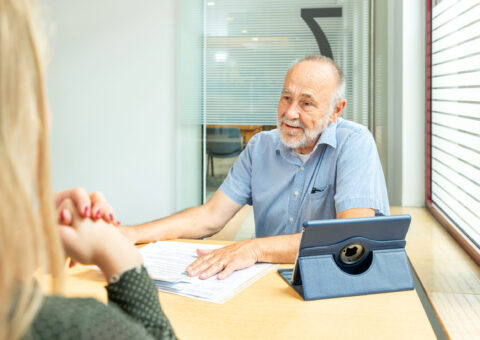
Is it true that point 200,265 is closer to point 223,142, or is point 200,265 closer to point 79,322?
point 79,322

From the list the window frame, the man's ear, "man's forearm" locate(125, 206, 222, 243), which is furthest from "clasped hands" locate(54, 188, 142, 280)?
the window frame

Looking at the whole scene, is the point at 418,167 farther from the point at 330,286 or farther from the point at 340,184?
the point at 330,286

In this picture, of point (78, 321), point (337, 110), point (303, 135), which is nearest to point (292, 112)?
point (303, 135)

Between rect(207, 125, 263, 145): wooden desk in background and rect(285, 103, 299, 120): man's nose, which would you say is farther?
rect(207, 125, 263, 145): wooden desk in background

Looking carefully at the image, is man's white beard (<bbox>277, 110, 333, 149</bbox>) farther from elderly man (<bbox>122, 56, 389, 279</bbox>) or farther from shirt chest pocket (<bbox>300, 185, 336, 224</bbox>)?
shirt chest pocket (<bbox>300, 185, 336, 224</bbox>)

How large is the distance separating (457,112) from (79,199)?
241 centimetres

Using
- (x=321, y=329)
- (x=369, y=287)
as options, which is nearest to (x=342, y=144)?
(x=369, y=287)

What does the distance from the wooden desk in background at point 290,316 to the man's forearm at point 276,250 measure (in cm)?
19

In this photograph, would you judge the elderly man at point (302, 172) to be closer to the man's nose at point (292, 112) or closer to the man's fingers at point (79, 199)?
the man's nose at point (292, 112)

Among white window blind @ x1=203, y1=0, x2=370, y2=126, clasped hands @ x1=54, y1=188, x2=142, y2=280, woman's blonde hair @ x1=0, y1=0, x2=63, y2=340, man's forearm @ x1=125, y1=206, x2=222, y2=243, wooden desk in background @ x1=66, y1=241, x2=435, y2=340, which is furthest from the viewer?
white window blind @ x1=203, y1=0, x2=370, y2=126

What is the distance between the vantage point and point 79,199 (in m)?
0.93

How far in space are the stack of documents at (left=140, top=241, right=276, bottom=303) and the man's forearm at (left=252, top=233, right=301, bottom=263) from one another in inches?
1.0

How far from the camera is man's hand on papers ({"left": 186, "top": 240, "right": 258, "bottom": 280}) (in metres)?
1.30

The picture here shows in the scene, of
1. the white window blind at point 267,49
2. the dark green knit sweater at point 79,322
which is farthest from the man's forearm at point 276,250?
the white window blind at point 267,49
